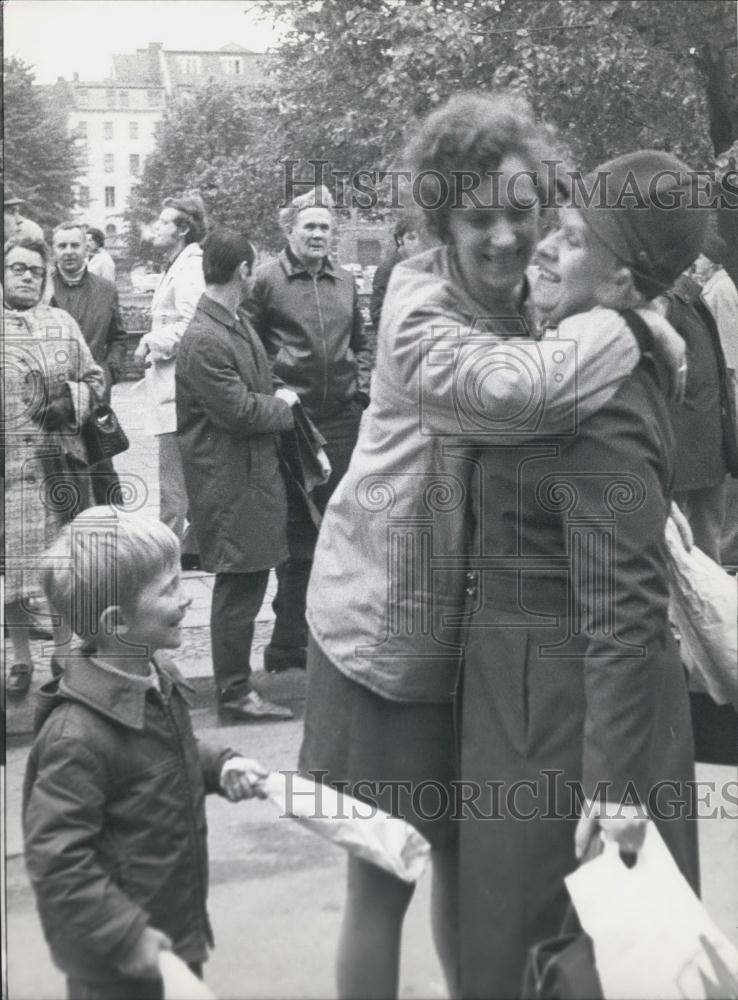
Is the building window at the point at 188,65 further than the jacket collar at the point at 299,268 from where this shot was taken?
Yes

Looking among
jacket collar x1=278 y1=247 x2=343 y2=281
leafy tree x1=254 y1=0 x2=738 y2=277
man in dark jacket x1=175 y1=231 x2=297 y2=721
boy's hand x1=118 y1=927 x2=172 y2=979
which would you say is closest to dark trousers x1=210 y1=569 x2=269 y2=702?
man in dark jacket x1=175 y1=231 x2=297 y2=721

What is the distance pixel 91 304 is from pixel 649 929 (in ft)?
5.01

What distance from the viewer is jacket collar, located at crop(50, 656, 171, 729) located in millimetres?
2307

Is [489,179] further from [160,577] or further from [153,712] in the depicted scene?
[153,712]

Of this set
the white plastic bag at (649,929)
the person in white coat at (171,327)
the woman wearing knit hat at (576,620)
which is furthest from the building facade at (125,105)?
the white plastic bag at (649,929)

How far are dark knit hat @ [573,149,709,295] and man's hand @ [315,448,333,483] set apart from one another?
65 centimetres

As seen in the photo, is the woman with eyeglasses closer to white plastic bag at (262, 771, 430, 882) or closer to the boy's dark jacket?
the boy's dark jacket

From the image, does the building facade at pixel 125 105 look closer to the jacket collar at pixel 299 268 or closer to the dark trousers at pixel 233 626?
the jacket collar at pixel 299 268

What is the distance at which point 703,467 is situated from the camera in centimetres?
280

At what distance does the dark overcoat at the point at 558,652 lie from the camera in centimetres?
219

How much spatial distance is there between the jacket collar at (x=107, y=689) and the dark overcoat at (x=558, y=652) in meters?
0.56

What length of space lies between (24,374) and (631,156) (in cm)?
118

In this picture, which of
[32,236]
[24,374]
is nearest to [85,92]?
[32,236]

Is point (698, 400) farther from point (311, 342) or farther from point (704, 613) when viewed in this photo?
point (311, 342)
